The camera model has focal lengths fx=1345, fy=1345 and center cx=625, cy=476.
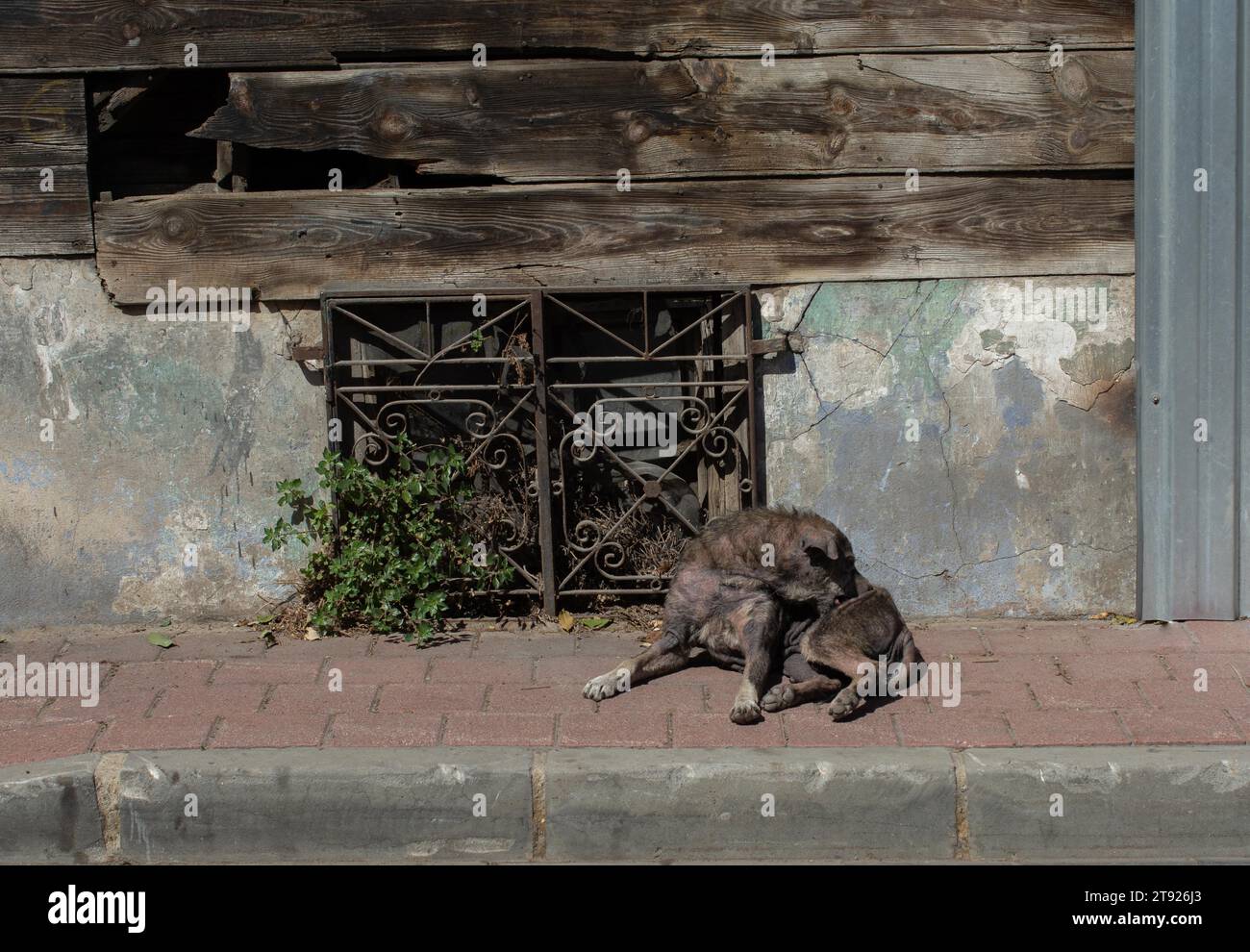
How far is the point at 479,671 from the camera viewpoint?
5547 millimetres

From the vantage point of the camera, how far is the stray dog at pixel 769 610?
5.23m

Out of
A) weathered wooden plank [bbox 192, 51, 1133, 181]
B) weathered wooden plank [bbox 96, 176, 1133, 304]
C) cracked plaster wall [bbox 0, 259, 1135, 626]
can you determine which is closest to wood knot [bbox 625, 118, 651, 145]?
weathered wooden plank [bbox 192, 51, 1133, 181]

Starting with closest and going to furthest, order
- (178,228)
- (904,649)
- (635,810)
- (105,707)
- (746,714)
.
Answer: (635,810) → (746,714) → (105,707) → (904,649) → (178,228)

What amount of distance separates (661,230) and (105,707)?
304cm

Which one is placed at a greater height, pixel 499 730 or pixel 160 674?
pixel 160 674

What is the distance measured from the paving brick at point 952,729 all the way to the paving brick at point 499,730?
1301mm

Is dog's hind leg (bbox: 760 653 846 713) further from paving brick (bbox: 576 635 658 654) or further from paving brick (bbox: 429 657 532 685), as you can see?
paving brick (bbox: 429 657 532 685)

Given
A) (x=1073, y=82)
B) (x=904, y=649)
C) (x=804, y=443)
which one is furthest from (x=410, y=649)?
(x=1073, y=82)

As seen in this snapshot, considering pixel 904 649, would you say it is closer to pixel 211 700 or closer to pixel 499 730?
pixel 499 730

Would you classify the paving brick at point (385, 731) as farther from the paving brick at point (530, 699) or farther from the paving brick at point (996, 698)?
the paving brick at point (996, 698)

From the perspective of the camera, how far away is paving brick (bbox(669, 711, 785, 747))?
15.8ft

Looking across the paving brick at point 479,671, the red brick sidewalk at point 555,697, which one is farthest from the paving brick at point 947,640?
the paving brick at point 479,671

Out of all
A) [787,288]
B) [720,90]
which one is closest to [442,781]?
[787,288]

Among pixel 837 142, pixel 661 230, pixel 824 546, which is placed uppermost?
pixel 837 142
